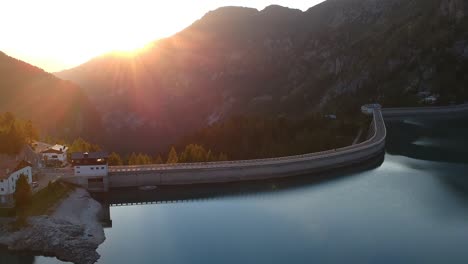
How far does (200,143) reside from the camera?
129500 mm

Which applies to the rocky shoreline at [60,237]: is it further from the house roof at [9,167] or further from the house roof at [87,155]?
the house roof at [87,155]

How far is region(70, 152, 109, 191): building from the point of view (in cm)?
8219

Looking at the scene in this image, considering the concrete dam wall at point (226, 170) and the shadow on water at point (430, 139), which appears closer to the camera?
the concrete dam wall at point (226, 170)

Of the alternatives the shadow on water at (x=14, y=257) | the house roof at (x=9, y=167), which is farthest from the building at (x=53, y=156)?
the shadow on water at (x=14, y=257)

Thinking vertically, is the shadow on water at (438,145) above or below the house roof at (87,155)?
below

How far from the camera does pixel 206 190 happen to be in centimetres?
8938

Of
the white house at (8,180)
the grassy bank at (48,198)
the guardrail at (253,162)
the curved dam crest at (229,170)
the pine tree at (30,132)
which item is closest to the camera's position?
the grassy bank at (48,198)

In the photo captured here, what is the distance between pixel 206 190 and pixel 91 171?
2325 cm

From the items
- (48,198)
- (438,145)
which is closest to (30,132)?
(48,198)

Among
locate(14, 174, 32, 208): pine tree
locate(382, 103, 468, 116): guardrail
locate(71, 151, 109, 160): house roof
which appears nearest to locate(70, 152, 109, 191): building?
locate(71, 151, 109, 160): house roof

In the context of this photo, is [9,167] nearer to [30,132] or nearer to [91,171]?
[91,171]

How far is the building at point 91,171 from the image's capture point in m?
82.2

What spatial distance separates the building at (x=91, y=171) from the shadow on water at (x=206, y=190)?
2.21 m

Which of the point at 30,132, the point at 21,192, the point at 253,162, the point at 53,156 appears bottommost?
the point at 253,162
